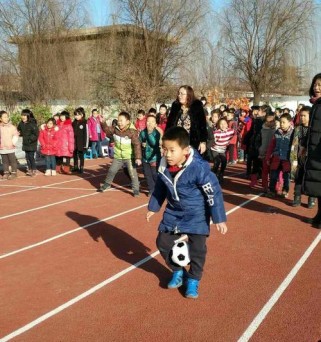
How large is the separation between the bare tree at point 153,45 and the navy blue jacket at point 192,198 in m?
19.5

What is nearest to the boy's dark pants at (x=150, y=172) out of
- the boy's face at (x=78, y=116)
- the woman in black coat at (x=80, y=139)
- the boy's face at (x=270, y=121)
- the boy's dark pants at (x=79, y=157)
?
the boy's face at (x=270, y=121)

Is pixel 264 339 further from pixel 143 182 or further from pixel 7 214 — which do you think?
pixel 143 182

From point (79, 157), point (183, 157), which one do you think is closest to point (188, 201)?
point (183, 157)

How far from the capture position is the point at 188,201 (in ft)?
13.5

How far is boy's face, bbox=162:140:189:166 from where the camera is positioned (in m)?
3.95

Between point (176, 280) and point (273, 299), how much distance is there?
0.90 metres

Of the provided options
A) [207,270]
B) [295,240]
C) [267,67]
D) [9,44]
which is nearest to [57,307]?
[207,270]

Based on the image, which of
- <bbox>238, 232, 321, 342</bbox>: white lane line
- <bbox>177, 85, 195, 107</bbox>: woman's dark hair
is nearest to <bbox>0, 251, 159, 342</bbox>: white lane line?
<bbox>238, 232, 321, 342</bbox>: white lane line

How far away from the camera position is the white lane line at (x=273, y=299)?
346 cm

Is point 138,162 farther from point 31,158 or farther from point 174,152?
point 174,152

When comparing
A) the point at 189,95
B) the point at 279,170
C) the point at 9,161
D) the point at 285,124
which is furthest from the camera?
the point at 9,161

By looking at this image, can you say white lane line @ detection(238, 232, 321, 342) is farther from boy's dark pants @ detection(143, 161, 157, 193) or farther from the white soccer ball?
boy's dark pants @ detection(143, 161, 157, 193)

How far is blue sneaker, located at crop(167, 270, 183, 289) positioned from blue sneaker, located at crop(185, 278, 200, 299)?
209mm

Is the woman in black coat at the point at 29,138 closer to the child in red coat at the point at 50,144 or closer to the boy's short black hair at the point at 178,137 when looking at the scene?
the child in red coat at the point at 50,144
